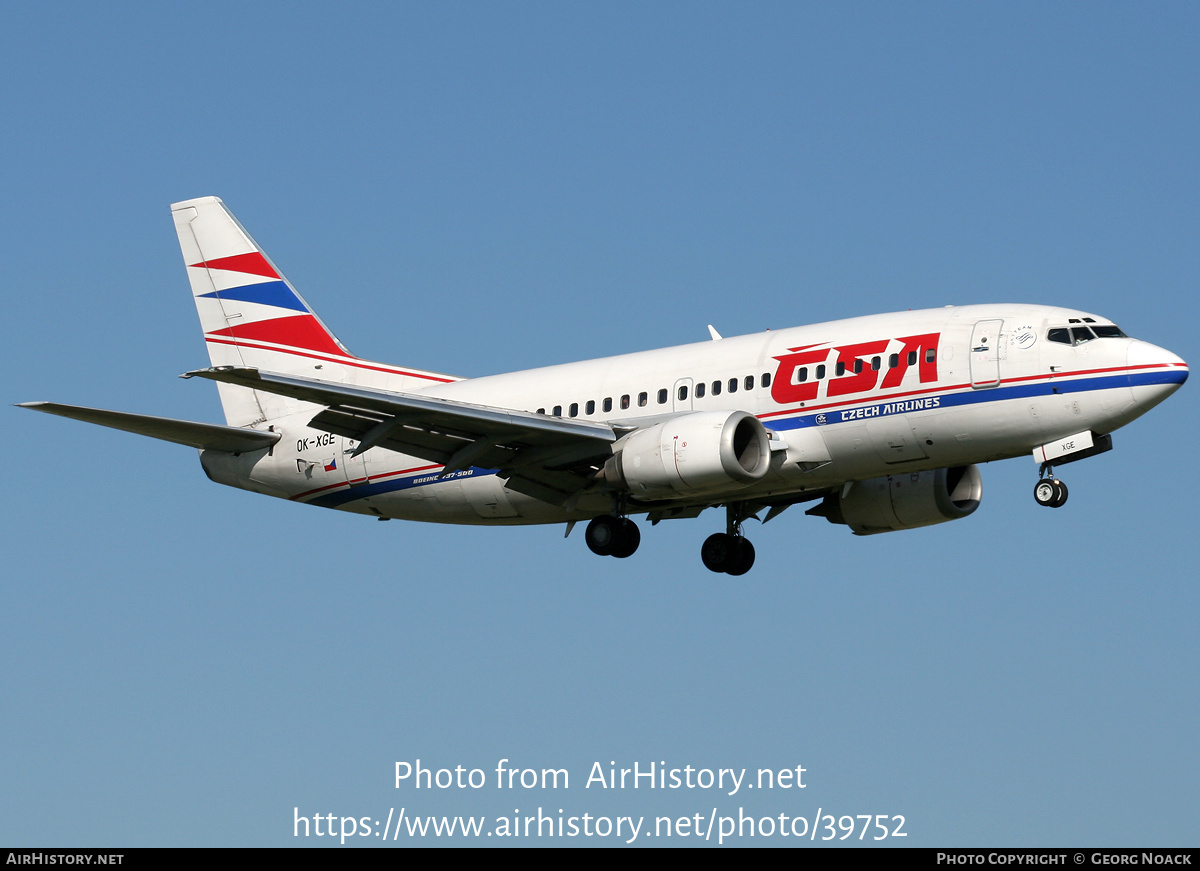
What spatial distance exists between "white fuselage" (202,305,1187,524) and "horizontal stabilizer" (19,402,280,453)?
4.41 meters

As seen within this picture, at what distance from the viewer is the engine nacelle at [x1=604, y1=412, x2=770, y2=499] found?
3281cm

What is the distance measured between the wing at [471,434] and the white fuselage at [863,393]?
3.20 feet

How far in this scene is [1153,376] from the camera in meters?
31.5

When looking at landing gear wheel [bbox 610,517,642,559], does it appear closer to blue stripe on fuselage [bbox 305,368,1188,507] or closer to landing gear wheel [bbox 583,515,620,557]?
landing gear wheel [bbox 583,515,620,557]

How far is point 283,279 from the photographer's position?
143 ft

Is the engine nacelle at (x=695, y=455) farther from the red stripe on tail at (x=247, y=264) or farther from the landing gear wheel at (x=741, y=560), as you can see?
the red stripe on tail at (x=247, y=264)

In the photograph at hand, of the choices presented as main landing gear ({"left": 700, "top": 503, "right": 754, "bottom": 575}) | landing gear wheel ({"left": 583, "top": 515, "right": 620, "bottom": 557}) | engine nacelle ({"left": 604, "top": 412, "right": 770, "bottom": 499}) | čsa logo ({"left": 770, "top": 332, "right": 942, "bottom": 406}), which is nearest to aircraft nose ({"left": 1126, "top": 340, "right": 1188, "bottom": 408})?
čsa logo ({"left": 770, "top": 332, "right": 942, "bottom": 406})

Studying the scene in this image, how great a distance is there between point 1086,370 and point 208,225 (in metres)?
23.6

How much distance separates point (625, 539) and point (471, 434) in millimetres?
4152

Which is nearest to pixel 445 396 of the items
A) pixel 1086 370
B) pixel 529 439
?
pixel 529 439

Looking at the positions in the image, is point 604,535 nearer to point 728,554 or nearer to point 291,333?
point 728,554

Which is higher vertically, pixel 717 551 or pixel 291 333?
pixel 291 333

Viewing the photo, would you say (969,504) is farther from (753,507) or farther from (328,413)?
(328,413)

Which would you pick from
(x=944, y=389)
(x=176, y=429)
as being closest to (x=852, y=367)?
(x=944, y=389)
